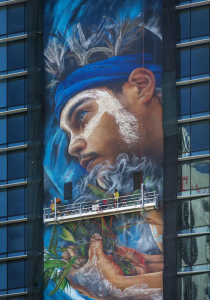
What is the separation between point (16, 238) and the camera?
60.5 metres

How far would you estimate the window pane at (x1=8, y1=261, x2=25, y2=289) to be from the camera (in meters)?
59.9

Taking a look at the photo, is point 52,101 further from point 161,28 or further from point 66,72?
point 161,28

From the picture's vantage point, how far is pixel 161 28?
59.8 meters

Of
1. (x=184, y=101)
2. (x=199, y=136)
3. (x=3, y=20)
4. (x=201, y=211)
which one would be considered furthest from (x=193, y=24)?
(x=3, y=20)

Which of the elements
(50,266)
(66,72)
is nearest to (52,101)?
(66,72)

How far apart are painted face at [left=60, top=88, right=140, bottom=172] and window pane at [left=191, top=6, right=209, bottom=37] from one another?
6.13 metres

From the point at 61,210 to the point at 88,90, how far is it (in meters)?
7.40

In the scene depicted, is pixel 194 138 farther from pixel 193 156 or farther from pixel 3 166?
pixel 3 166

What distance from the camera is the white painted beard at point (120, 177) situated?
191ft

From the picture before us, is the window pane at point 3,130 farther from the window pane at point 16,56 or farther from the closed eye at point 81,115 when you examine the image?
the closed eye at point 81,115

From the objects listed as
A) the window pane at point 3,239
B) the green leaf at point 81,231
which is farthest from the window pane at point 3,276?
the green leaf at point 81,231

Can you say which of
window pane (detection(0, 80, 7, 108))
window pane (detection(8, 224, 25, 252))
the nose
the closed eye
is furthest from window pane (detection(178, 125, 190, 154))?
window pane (detection(0, 80, 7, 108))

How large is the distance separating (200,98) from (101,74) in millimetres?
6341

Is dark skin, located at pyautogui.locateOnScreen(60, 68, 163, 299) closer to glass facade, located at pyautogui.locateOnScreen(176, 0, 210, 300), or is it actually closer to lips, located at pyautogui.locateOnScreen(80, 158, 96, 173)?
lips, located at pyautogui.locateOnScreen(80, 158, 96, 173)
